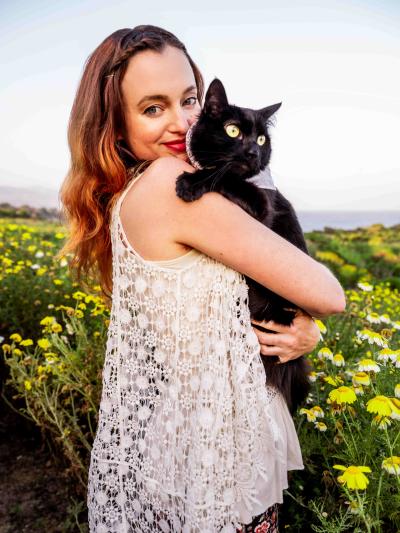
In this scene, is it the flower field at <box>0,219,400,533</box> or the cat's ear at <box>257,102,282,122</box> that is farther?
the cat's ear at <box>257,102,282,122</box>

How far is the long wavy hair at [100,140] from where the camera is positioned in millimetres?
1397

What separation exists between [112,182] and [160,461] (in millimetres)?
913

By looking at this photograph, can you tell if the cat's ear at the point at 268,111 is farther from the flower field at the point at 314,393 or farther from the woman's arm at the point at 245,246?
the flower field at the point at 314,393

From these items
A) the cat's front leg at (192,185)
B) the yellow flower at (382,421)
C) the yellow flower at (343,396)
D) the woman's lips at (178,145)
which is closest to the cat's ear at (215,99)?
the woman's lips at (178,145)

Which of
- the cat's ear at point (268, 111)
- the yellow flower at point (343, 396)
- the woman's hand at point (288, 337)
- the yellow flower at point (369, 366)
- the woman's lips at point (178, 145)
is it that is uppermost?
the cat's ear at point (268, 111)

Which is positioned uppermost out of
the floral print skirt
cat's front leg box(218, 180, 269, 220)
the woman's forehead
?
the woman's forehead

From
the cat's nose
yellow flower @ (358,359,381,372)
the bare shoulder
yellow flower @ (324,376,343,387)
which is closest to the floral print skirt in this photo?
yellow flower @ (324,376,343,387)

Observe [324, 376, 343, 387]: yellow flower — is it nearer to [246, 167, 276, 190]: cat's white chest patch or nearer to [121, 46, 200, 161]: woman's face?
[246, 167, 276, 190]: cat's white chest patch

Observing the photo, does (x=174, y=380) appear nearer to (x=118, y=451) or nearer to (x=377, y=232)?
(x=118, y=451)

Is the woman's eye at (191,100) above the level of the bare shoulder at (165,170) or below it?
above

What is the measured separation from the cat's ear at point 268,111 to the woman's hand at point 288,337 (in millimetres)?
812

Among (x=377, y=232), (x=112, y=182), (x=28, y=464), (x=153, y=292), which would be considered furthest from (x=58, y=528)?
(x=377, y=232)

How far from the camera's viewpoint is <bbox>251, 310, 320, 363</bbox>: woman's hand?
4.45 ft

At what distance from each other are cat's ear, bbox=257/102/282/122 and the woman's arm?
0.67 m
